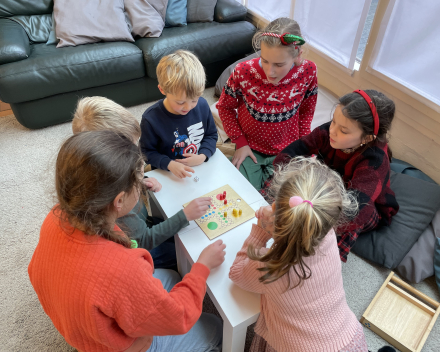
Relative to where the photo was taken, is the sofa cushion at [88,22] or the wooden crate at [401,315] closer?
the wooden crate at [401,315]

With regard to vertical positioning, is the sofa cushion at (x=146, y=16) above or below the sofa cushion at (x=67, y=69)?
above

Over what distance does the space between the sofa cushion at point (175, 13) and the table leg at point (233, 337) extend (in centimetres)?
229

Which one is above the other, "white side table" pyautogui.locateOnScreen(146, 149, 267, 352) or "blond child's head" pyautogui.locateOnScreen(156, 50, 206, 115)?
"blond child's head" pyautogui.locateOnScreen(156, 50, 206, 115)

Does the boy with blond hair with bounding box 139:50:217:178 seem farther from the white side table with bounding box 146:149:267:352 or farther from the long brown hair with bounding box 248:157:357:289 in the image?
the long brown hair with bounding box 248:157:357:289

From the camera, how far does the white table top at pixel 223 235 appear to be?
93cm

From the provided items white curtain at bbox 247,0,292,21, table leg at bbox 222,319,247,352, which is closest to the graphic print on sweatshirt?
table leg at bbox 222,319,247,352

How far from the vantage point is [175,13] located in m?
2.51

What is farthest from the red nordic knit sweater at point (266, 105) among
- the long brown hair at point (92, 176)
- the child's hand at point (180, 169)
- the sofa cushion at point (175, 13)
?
the sofa cushion at point (175, 13)

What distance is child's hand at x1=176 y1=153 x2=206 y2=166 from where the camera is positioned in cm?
135

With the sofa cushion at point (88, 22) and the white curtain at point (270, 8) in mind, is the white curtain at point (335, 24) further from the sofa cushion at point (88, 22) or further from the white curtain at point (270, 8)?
the sofa cushion at point (88, 22)

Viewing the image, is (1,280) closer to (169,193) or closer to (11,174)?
(11,174)

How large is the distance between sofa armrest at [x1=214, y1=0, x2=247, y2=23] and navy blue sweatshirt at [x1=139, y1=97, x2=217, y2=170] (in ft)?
4.82

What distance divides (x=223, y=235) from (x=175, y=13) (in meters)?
2.07

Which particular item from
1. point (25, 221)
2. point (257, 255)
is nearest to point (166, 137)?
point (257, 255)
